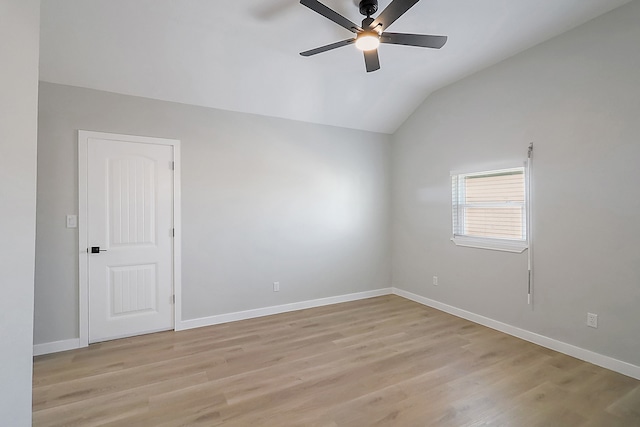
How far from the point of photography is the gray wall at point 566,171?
7.84 ft

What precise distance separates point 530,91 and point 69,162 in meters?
4.84

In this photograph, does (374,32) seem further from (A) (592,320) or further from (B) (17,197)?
(A) (592,320)

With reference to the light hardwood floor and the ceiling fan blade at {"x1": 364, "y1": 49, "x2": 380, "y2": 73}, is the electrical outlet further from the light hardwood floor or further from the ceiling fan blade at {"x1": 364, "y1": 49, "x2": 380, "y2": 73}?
the ceiling fan blade at {"x1": 364, "y1": 49, "x2": 380, "y2": 73}

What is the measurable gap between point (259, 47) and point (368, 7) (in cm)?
120

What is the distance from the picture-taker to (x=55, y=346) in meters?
2.81

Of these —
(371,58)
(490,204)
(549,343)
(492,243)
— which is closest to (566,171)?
(490,204)

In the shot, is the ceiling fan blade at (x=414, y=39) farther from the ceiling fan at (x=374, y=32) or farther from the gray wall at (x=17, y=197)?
the gray wall at (x=17, y=197)

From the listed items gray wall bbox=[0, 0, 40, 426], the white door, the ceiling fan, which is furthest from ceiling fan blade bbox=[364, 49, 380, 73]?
the white door

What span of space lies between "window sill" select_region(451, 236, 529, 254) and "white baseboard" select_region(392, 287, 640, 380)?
0.85m

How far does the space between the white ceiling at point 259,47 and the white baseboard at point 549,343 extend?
3.03m

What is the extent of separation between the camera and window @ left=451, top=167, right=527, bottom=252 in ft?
10.4

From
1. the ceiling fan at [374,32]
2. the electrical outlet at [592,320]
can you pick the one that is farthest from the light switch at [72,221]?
the electrical outlet at [592,320]

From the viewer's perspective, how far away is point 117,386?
224 centimetres

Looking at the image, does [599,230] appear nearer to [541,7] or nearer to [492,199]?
[492,199]
